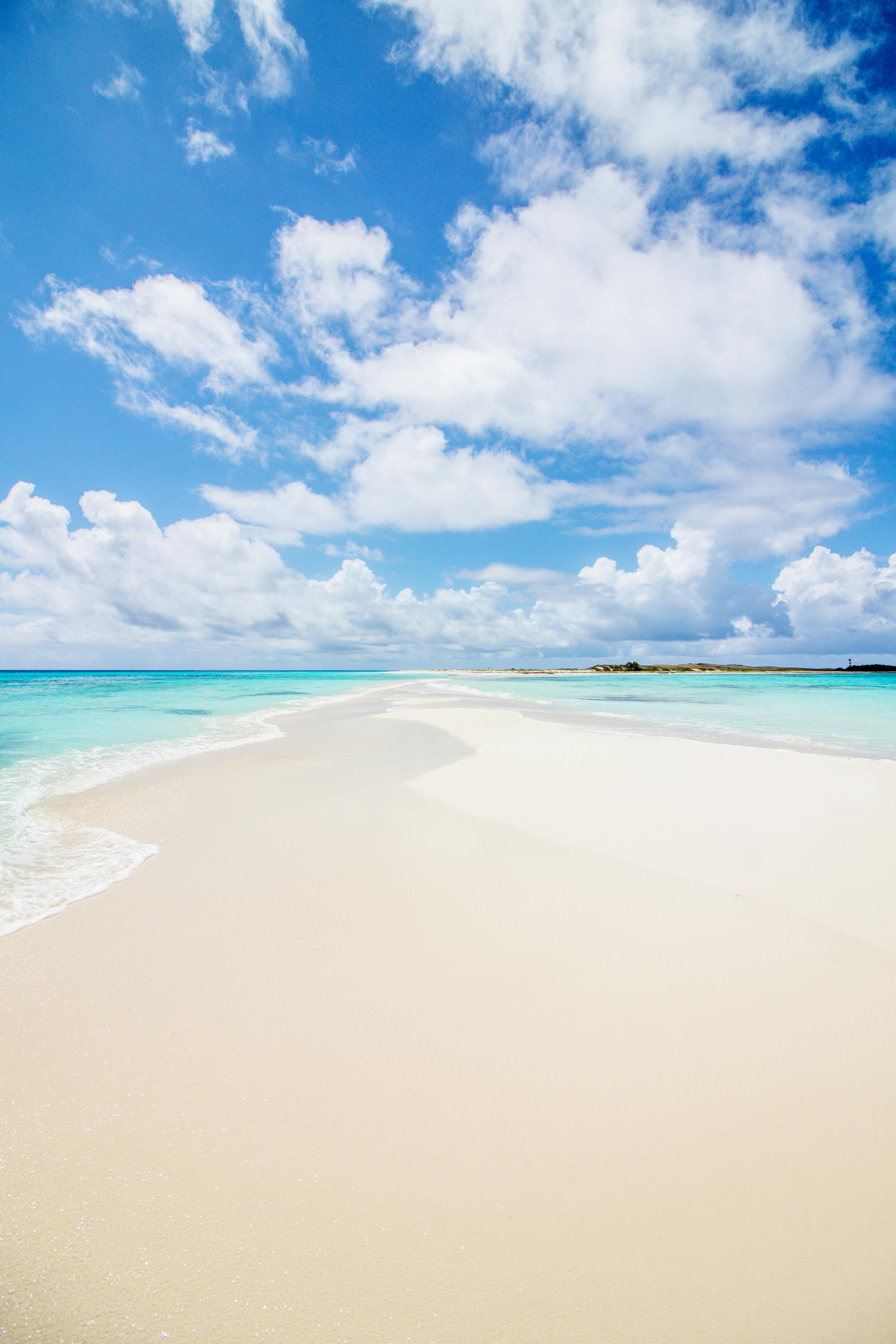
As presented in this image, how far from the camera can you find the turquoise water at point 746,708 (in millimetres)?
13617

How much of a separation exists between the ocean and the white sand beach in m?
0.80

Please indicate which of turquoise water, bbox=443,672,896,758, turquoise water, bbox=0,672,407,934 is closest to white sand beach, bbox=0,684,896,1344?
turquoise water, bbox=0,672,407,934

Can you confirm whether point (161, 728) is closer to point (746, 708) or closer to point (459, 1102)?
point (459, 1102)

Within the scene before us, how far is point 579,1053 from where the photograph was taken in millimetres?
2703

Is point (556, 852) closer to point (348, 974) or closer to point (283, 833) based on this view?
point (348, 974)

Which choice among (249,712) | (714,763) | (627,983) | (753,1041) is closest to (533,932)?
(627,983)

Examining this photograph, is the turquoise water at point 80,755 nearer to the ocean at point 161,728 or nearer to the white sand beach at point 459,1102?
the ocean at point 161,728

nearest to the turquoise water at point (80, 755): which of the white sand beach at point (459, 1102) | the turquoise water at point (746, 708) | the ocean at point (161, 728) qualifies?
the ocean at point (161, 728)

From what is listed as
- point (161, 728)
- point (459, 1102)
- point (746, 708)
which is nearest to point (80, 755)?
point (161, 728)

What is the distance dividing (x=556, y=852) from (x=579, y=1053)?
2.74 metres

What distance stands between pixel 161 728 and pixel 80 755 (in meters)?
5.20

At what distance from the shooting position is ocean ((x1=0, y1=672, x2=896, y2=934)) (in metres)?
5.31

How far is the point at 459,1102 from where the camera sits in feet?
7.90

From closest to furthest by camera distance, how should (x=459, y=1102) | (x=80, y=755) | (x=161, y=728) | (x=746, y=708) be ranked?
(x=459, y=1102) → (x=80, y=755) → (x=161, y=728) → (x=746, y=708)
